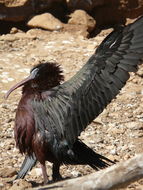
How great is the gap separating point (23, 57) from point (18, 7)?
1256 mm

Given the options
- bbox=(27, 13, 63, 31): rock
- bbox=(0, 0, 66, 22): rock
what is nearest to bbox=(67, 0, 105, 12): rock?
bbox=(0, 0, 66, 22): rock

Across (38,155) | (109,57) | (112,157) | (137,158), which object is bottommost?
(112,157)

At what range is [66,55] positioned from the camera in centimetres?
818

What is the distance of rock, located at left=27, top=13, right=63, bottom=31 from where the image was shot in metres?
9.02

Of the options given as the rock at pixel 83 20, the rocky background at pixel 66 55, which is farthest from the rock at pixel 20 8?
the rock at pixel 83 20

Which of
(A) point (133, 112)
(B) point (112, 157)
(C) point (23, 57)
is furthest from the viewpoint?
(C) point (23, 57)

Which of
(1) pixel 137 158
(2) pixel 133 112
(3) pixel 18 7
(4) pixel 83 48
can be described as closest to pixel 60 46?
(4) pixel 83 48

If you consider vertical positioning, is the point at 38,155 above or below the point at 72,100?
below

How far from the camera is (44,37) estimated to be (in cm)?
884

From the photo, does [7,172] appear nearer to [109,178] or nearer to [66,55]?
[109,178]

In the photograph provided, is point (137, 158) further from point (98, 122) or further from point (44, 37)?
point (44, 37)

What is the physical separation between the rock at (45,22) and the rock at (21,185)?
4471 mm

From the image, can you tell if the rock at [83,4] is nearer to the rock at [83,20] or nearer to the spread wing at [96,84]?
the rock at [83,20]

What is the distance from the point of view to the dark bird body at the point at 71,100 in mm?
4566
